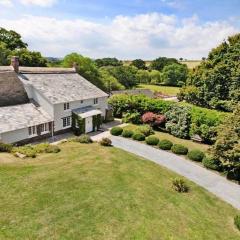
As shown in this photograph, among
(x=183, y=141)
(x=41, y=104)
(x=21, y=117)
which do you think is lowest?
(x=183, y=141)

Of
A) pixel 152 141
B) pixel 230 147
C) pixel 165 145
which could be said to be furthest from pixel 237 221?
pixel 152 141

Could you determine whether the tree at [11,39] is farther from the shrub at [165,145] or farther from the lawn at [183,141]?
the shrub at [165,145]

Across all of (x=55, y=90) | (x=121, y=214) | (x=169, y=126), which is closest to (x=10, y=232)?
(x=121, y=214)

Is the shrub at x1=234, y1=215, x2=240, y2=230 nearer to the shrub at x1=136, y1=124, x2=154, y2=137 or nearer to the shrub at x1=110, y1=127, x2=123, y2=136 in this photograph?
the shrub at x1=136, y1=124, x2=154, y2=137

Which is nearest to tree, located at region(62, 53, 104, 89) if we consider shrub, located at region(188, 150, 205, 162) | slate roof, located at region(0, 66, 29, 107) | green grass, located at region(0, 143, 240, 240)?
slate roof, located at region(0, 66, 29, 107)

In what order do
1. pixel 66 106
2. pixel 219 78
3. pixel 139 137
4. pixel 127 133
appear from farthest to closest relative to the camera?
pixel 219 78
pixel 66 106
pixel 127 133
pixel 139 137

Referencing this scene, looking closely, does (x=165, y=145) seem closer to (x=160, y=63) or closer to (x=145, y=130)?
(x=145, y=130)
